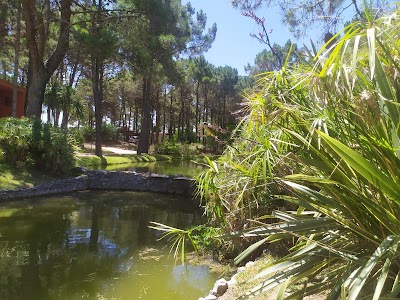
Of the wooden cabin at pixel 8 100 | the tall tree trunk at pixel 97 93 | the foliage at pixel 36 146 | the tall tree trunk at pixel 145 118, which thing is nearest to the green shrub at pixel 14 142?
the foliage at pixel 36 146

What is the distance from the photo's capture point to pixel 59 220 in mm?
8273

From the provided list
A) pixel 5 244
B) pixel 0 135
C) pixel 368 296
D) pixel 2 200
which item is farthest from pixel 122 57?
pixel 368 296

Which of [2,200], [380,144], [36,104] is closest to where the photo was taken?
[380,144]

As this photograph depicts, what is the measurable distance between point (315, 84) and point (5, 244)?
19.1ft

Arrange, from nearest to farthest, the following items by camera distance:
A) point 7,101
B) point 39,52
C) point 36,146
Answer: point 36,146, point 39,52, point 7,101

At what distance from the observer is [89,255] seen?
592cm

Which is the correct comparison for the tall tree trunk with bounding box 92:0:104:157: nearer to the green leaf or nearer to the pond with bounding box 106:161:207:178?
the pond with bounding box 106:161:207:178

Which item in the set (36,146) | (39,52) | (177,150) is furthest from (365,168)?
(177,150)

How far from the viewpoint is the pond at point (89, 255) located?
4.54 meters

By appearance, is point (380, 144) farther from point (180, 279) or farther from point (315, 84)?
point (180, 279)

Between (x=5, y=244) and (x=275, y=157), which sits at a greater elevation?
(x=275, y=157)

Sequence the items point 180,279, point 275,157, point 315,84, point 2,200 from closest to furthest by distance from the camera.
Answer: point 315,84 < point 275,157 < point 180,279 < point 2,200

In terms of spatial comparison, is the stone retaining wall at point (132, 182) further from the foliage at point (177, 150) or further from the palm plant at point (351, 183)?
the foliage at point (177, 150)

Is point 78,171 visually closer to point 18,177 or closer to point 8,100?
point 18,177
